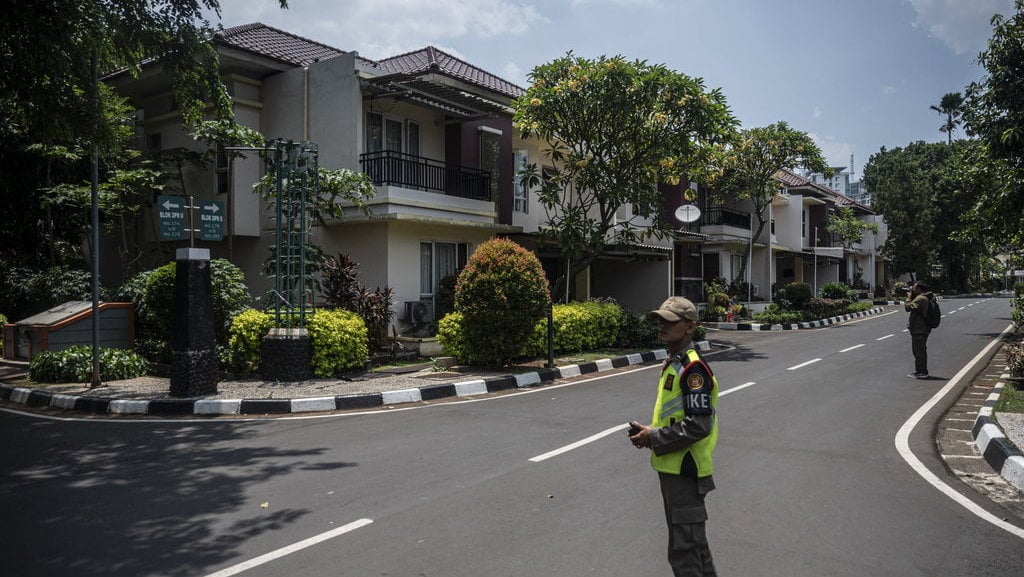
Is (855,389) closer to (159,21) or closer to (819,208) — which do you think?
(159,21)

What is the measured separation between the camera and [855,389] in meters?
10.8

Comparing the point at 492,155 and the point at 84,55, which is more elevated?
the point at 492,155

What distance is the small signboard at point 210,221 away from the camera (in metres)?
13.8

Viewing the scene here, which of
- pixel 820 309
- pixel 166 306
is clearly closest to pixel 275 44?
pixel 166 306

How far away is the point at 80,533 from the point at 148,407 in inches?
198

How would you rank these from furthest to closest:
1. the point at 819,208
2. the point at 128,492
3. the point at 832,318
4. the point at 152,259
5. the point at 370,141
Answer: the point at 819,208, the point at 832,318, the point at 152,259, the point at 370,141, the point at 128,492

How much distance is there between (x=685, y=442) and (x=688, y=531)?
0.42m

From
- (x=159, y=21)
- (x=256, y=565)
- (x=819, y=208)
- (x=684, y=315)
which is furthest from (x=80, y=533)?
(x=819, y=208)

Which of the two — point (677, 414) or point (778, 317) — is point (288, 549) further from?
point (778, 317)

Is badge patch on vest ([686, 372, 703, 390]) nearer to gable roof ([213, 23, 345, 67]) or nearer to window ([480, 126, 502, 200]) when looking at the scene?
gable roof ([213, 23, 345, 67])

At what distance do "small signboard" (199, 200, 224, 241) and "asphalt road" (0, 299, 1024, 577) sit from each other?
18.0ft

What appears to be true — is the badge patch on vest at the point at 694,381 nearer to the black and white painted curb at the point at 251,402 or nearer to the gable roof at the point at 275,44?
the black and white painted curb at the point at 251,402

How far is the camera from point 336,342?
450 inches

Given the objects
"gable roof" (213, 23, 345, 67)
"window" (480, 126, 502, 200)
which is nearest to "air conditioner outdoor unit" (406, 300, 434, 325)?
"window" (480, 126, 502, 200)
